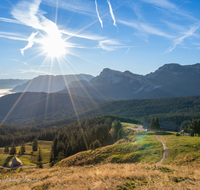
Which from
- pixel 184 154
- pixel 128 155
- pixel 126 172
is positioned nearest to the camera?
pixel 126 172

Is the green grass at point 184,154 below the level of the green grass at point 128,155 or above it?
above

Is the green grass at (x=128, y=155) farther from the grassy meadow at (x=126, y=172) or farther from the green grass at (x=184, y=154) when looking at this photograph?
the green grass at (x=184, y=154)

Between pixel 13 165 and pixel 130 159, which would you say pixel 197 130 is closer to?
pixel 130 159

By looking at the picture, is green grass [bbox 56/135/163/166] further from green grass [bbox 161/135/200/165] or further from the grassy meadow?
green grass [bbox 161/135/200/165]

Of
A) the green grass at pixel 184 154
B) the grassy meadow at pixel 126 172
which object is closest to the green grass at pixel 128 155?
the grassy meadow at pixel 126 172

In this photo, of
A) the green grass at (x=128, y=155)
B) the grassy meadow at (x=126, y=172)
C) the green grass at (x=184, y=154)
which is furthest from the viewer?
the green grass at (x=128, y=155)

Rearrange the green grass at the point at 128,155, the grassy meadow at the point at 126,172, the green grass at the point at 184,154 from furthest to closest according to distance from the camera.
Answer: the green grass at the point at 128,155 < the green grass at the point at 184,154 < the grassy meadow at the point at 126,172

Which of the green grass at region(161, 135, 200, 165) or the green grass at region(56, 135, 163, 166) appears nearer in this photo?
the green grass at region(161, 135, 200, 165)

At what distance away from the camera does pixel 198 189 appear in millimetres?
11953

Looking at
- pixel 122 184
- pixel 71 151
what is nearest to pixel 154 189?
pixel 122 184

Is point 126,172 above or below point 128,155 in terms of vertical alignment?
above

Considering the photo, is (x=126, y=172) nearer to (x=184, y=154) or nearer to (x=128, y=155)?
(x=128, y=155)

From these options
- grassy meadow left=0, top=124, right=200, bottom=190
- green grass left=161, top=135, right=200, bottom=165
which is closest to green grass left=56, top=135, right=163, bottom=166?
grassy meadow left=0, top=124, right=200, bottom=190

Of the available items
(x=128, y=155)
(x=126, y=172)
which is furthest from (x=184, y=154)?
(x=126, y=172)
